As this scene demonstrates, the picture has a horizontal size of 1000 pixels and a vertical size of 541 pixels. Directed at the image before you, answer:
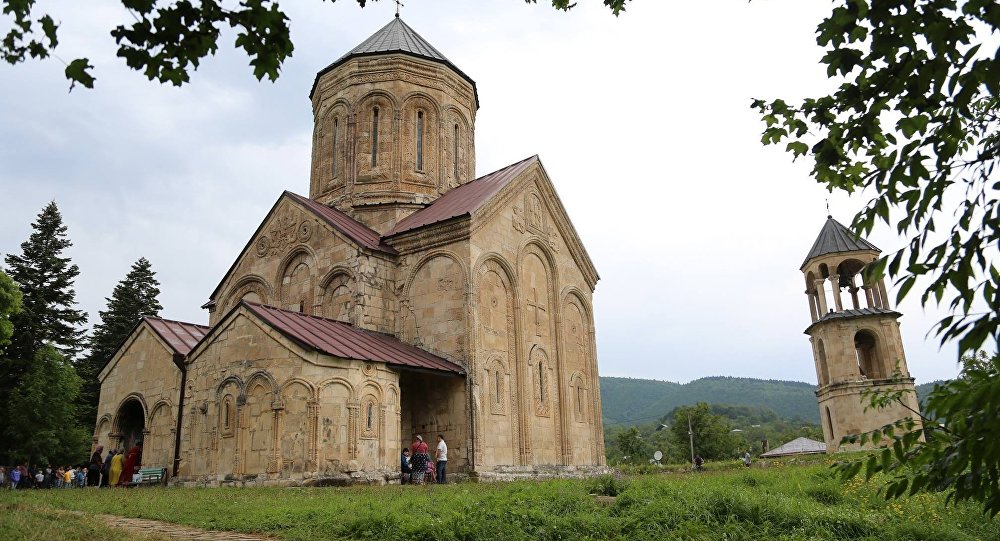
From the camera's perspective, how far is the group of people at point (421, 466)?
12.2 metres

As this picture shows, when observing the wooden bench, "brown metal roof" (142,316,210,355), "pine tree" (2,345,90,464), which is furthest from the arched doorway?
"pine tree" (2,345,90,464)

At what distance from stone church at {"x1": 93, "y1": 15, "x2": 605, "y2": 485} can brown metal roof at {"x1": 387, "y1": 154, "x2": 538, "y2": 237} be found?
87 millimetres

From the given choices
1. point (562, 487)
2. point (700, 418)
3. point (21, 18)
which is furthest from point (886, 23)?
point (700, 418)

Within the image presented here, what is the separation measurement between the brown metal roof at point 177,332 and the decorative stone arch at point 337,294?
9.21 ft

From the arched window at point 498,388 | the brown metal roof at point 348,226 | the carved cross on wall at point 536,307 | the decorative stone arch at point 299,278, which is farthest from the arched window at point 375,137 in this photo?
the arched window at point 498,388

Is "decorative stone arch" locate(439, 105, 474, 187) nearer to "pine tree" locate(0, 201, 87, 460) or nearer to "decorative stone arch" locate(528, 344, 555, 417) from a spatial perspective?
"decorative stone arch" locate(528, 344, 555, 417)

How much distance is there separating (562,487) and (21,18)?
738cm

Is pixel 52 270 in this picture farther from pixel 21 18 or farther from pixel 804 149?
pixel 804 149

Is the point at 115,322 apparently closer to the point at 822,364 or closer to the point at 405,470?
the point at 405,470

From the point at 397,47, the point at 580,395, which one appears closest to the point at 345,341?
the point at 580,395

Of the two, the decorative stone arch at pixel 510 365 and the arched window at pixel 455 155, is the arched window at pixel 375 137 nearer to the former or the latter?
the arched window at pixel 455 155

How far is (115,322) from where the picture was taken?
99.3 feet

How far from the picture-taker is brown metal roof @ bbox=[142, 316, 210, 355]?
595 inches

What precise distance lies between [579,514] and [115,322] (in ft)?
98.6
